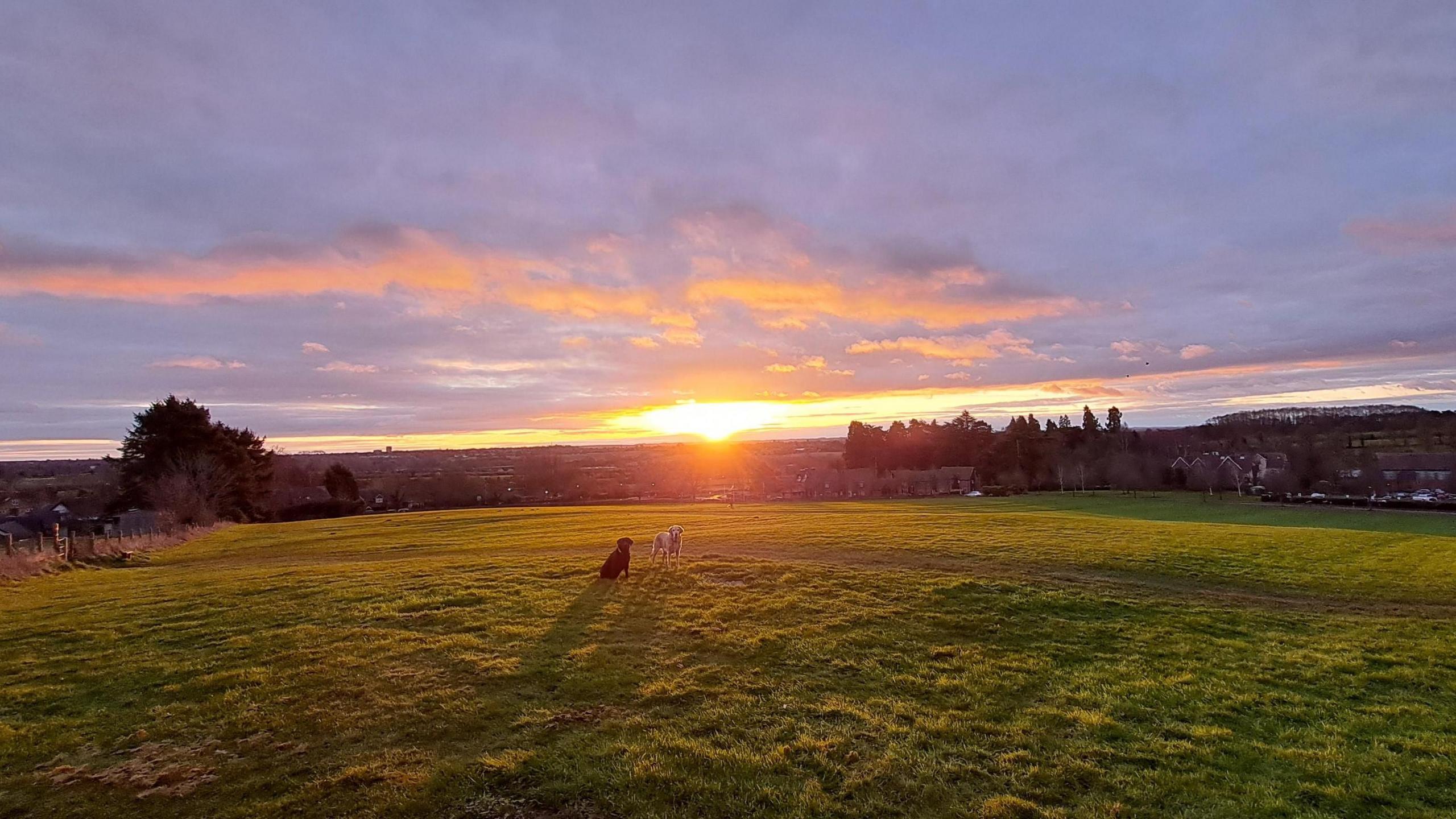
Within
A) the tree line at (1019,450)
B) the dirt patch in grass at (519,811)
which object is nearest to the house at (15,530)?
the dirt patch in grass at (519,811)

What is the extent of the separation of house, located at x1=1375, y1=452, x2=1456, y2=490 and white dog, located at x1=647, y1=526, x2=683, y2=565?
10751 centimetres

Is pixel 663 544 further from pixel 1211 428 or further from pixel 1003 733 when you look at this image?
pixel 1211 428

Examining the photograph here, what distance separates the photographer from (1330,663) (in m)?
11.7

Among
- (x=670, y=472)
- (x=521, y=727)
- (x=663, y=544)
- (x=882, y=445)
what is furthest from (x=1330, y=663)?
(x=670, y=472)

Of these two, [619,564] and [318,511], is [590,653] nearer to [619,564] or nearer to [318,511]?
[619,564]

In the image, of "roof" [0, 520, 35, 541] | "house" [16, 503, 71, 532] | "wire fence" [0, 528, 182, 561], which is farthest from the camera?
"house" [16, 503, 71, 532]

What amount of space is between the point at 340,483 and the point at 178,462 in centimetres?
2431

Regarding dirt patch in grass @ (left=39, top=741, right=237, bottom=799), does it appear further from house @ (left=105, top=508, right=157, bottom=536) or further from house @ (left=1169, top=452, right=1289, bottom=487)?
house @ (left=1169, top=452, right=1289, bottom=487)

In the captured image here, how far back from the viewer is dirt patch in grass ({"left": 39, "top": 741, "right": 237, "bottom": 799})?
23.7 feet

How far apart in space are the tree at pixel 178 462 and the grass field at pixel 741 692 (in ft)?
137

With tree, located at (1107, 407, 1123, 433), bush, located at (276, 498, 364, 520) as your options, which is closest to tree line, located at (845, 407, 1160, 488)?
tree, located at (1107, 407, 1123, 433)

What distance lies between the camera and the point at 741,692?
9.94 m

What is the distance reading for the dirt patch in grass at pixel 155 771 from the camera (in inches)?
284

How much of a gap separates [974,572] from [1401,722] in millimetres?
10702
